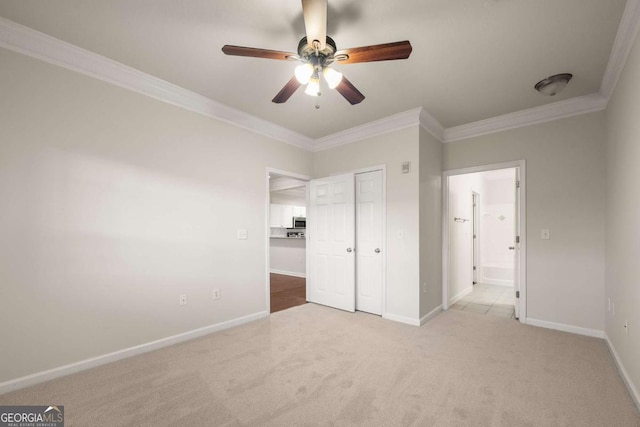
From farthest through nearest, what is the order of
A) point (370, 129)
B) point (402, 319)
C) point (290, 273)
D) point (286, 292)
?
point (290, 273), point (286, 292), point (370, 129), point (402, 319)

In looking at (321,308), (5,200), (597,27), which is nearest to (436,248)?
(321,308)

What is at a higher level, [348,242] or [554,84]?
[554,84]

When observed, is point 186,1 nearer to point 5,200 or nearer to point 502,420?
point 5,200

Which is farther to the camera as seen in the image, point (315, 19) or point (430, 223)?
point (430, 223)

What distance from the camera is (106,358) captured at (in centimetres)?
244

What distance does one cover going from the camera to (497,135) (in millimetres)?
3695

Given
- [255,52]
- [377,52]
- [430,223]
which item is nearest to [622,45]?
[377,52]

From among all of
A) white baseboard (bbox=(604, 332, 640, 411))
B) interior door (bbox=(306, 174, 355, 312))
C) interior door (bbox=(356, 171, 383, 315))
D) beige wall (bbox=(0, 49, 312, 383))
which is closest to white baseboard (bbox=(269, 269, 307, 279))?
interior door (bbox=(306, 174, 355, 312))

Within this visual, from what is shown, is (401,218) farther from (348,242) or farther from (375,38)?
(375,38)

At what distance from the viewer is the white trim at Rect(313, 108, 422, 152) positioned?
3.48m

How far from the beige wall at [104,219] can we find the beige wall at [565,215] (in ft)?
11.8

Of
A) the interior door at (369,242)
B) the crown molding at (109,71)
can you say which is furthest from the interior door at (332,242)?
the crown molding at (109,71)

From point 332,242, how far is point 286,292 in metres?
1.65

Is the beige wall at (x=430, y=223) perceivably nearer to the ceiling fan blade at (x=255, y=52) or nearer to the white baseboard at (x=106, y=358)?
the ceiling fan blade at (x=255, y=52)
